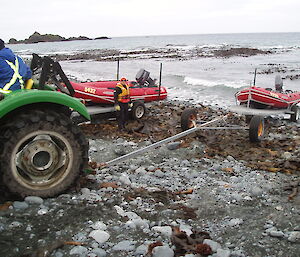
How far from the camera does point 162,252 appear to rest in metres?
3.02

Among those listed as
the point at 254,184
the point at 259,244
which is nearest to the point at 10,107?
the point at 259,244

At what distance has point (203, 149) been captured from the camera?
7.46 meters

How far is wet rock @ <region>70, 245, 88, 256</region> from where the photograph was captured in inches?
117

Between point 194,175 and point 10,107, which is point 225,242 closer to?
point 194,175

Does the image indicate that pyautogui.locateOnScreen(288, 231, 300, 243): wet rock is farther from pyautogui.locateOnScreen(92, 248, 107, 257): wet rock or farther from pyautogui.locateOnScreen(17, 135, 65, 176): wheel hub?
pyautogui.locateOnScreen(17, 135, 65, 176): wheel hub

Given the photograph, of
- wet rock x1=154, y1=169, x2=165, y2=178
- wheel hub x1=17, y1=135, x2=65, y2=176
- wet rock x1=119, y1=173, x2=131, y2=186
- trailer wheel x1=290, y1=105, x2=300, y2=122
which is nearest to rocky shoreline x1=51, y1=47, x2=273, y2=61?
trailer wheel x1=290, y1=105, x2=300, y2=122

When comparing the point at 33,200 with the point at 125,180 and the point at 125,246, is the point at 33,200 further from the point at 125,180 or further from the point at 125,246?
the point at 125,180

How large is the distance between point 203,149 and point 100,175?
123 inches

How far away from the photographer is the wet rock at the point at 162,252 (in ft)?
9.87

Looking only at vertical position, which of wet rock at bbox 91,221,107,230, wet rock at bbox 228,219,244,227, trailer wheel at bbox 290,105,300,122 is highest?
trailer wheel at bbox 290,105,300,122

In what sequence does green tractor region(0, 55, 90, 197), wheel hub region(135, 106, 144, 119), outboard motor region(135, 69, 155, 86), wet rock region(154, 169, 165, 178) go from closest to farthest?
green tractor region(0, 55, 90, 197), wet rock region(154, 169, 165, 178), wheel hub region(135, 106, 144, 119), outboard motor region(135, 69, 155, 86)

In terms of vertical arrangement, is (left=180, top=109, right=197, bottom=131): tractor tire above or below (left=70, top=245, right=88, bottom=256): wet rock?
above

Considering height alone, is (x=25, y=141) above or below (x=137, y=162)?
above

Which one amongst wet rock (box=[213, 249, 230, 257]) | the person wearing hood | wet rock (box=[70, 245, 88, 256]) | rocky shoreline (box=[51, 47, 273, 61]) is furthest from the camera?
rocky shoreline (box=[51, 47, 273, 61])
